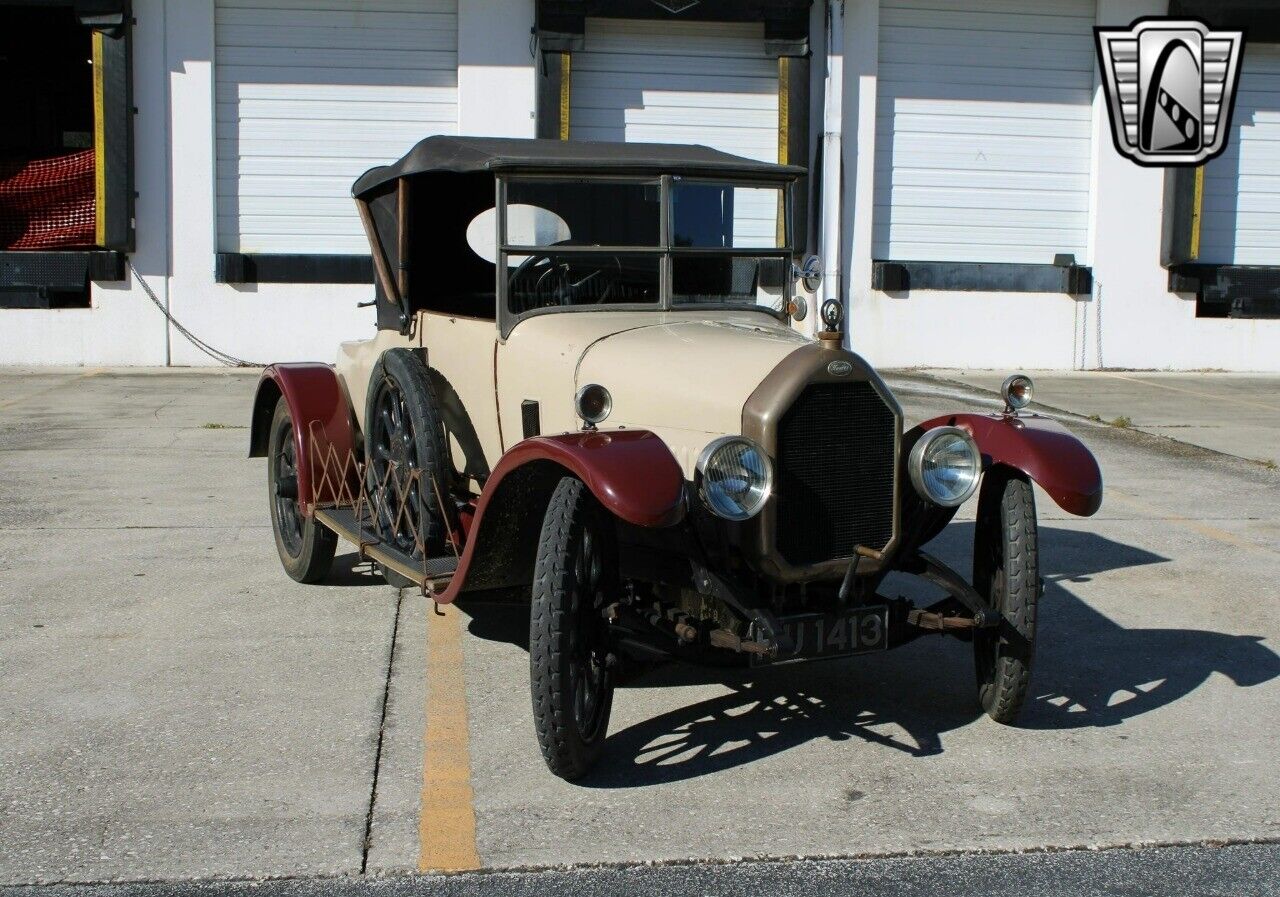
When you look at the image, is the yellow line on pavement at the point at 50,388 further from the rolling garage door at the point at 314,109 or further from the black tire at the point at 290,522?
the black tire at the point at 290,522

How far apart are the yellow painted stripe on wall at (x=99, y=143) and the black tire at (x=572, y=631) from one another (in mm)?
12871

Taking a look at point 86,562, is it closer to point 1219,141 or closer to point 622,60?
point 622,60

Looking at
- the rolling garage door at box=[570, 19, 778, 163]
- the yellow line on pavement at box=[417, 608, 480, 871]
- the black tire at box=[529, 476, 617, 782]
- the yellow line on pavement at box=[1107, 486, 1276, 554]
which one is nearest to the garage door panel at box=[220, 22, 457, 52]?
the rolling garage door at box=[570, 19, 778, 163]

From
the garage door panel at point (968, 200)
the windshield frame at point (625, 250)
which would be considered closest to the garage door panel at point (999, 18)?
the garage door panel at point (968, 200)

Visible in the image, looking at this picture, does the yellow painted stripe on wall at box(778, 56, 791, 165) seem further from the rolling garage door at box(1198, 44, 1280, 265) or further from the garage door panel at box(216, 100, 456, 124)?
the rolling garage door at box(1198, 44, 1280, 265)

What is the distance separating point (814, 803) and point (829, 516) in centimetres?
88

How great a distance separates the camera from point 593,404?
440 cm

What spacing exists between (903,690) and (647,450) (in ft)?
5.16

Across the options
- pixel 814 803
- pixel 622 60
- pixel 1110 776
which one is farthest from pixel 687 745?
pixel 622 60

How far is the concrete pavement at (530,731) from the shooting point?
154 inches

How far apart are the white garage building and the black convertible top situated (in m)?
9.49

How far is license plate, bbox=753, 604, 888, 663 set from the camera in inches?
171

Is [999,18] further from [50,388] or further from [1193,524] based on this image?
[50,388]

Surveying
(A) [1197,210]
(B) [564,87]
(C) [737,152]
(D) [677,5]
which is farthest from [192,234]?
(A) [1197,210]
